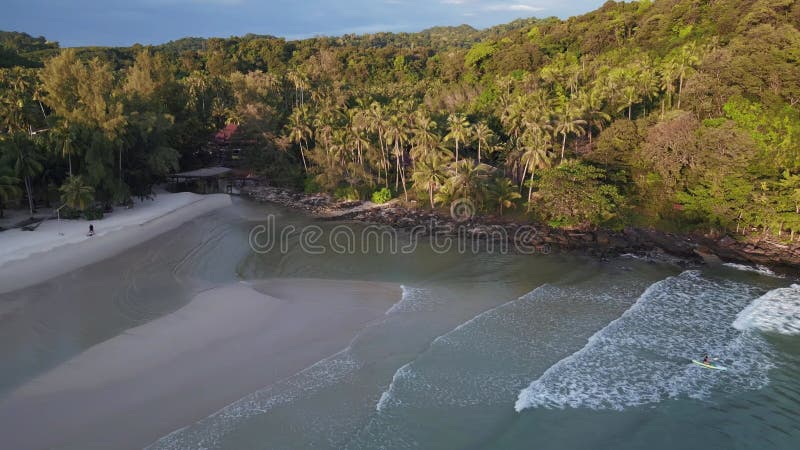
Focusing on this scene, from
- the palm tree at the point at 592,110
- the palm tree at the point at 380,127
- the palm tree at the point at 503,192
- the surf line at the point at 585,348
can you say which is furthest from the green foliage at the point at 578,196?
the palm tree at the point at 380,127

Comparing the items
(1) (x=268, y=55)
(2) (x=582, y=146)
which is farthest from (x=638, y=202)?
(1) (x=268, y=55)

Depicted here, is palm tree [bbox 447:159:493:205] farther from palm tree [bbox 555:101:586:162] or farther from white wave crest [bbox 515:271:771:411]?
white wave crest [bbox 515:271:771:411]

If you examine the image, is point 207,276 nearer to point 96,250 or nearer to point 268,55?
point 96,250

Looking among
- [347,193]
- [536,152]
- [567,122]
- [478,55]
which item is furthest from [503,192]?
[478,55]

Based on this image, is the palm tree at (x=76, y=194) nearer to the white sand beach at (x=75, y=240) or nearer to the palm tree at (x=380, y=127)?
the white sand beach at (x=75, y=240)

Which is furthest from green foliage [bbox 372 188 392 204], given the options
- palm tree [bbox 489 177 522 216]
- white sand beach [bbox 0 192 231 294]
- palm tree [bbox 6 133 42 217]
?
palm tree [bbox 6 133 42 217]

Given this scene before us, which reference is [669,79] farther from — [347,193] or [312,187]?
[312,187]
